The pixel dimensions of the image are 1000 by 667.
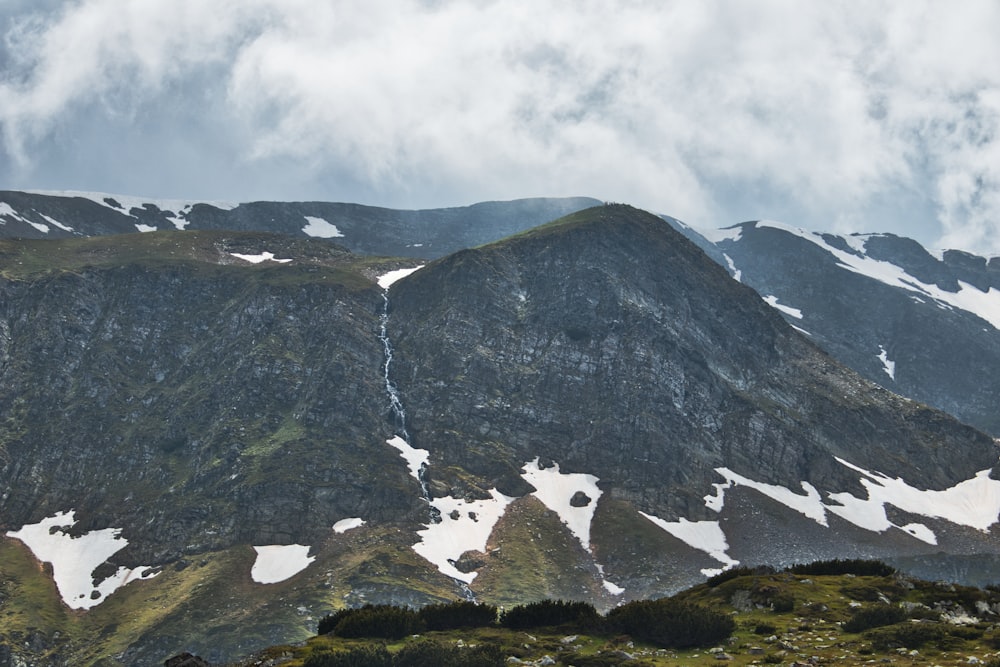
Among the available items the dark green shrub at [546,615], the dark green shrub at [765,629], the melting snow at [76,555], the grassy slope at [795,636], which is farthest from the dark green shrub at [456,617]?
the melting snow at [76,555]

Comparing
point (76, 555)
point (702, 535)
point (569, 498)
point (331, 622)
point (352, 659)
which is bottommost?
point (702, 535)

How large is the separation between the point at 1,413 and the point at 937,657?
212019 millimetres

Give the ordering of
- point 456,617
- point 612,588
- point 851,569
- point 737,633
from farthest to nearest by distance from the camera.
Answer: point 612,588
point 851,569
point 456,617
point 737,633

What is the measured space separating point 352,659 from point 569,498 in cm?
15502

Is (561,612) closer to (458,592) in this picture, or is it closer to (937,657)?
(937,657)

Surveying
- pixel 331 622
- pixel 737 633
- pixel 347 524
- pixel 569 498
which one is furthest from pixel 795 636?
pixel 569 498

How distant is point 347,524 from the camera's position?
175125 millimetres

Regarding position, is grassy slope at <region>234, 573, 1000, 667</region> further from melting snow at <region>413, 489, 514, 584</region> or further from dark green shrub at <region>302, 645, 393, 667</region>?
melting snow at <region>413, 489, 514, 584</region>

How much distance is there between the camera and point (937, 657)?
34188 mm

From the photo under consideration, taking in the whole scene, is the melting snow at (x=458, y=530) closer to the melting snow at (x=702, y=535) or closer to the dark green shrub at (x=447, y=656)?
the melting snow at (x=702, y=535)

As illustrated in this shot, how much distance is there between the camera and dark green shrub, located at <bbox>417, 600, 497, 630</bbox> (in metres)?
48.1

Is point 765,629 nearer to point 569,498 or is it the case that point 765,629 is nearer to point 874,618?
point 874,618

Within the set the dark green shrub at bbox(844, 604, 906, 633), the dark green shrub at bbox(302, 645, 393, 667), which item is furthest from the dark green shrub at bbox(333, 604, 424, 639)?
the dark green shrub at bbox(844, 604, 906, 633)

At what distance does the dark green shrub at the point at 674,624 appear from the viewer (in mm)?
42062
